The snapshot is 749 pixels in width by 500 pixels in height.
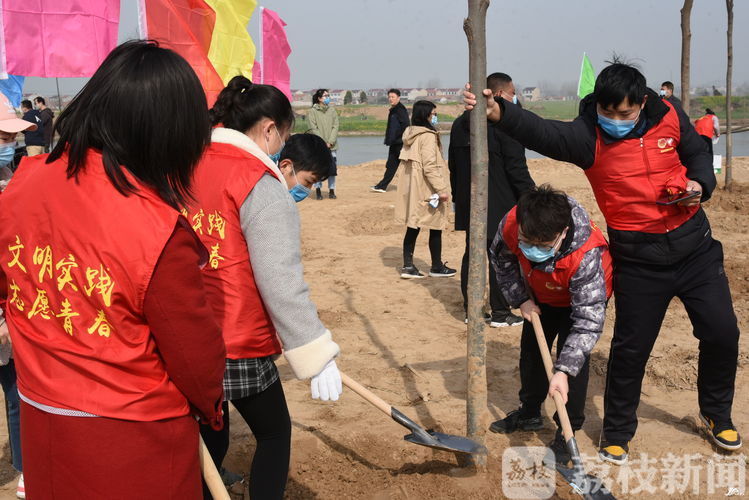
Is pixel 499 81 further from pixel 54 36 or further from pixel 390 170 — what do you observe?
pixel 390 170

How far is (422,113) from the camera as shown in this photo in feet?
22.1

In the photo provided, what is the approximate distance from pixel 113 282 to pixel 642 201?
8.29 feet

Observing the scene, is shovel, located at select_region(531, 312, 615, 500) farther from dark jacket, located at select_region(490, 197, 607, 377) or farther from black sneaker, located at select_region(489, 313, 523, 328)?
black sneaker, located at select_region(489, 313, 523, 328)

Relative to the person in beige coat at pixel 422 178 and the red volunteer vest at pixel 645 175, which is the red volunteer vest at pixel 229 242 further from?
the person in beige coat at pixel 422 178

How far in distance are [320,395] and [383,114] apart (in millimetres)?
56995

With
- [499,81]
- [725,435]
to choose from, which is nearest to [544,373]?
[725,435]

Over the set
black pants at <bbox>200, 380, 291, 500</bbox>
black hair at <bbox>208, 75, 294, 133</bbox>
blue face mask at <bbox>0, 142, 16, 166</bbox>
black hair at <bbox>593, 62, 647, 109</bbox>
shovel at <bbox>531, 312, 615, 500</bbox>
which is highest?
black hair at <bbox>593, 62, 647, 109</bbox>

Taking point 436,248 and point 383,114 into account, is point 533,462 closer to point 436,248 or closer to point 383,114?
point 436,248

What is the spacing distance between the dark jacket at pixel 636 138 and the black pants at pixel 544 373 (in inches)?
17.6

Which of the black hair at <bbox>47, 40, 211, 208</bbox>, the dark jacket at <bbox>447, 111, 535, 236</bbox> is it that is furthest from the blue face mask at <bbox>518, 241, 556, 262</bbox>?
the dark jacket at <bbox>447, 111, 535, 236</bbox>

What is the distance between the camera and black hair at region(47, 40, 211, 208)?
1529 millimetres

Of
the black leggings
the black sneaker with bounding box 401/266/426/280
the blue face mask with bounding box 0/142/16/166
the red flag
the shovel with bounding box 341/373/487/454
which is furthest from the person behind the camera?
the black sneaker with bounding box 401/266/426/280

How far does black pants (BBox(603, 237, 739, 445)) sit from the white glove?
5.60 feet

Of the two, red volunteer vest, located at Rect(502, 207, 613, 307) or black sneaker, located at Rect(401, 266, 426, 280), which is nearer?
red volunteer vest, located at Rect(502, 207, 613, 307)
